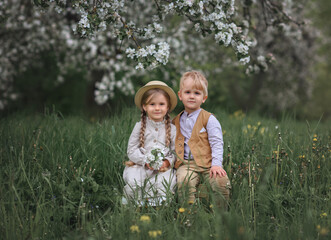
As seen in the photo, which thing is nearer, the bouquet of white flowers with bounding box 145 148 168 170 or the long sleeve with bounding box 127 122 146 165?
the bouquet of white flowers with bounding box 145 148 168 170

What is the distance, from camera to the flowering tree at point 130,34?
343cm

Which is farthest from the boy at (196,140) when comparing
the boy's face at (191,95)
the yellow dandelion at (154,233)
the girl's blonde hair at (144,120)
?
the yellow dandelion at (154,233)

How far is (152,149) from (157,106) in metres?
0.40

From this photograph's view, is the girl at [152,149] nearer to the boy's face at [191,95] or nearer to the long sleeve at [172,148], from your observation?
the long sleeve at [172,148]

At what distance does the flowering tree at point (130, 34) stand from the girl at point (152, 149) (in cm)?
38

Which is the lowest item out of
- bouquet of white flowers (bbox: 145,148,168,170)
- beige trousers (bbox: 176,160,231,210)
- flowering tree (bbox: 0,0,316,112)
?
beige trousers (bbox: 176,160,231,210)

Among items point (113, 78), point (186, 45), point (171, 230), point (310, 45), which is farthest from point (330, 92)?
point (171, 230)

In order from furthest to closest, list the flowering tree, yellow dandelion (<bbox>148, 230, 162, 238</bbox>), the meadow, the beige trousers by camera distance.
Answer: the flowering tree, the beige trousers, the meadow, yellow dandelion (<bbox>148, 230, 162, 238</bbox>)

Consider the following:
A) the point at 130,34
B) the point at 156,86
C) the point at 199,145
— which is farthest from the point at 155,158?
the point at 130,34

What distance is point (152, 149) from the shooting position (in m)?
3.04

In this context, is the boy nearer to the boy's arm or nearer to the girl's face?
the boy's arm

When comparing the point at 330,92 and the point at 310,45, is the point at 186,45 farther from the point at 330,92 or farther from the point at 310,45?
the point at 330,92

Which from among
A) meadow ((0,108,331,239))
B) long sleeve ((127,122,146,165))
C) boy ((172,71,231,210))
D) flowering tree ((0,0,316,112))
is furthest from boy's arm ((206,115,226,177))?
flowering tree ((0,0,316,112))

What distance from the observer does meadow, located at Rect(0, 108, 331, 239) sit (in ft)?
8.12
